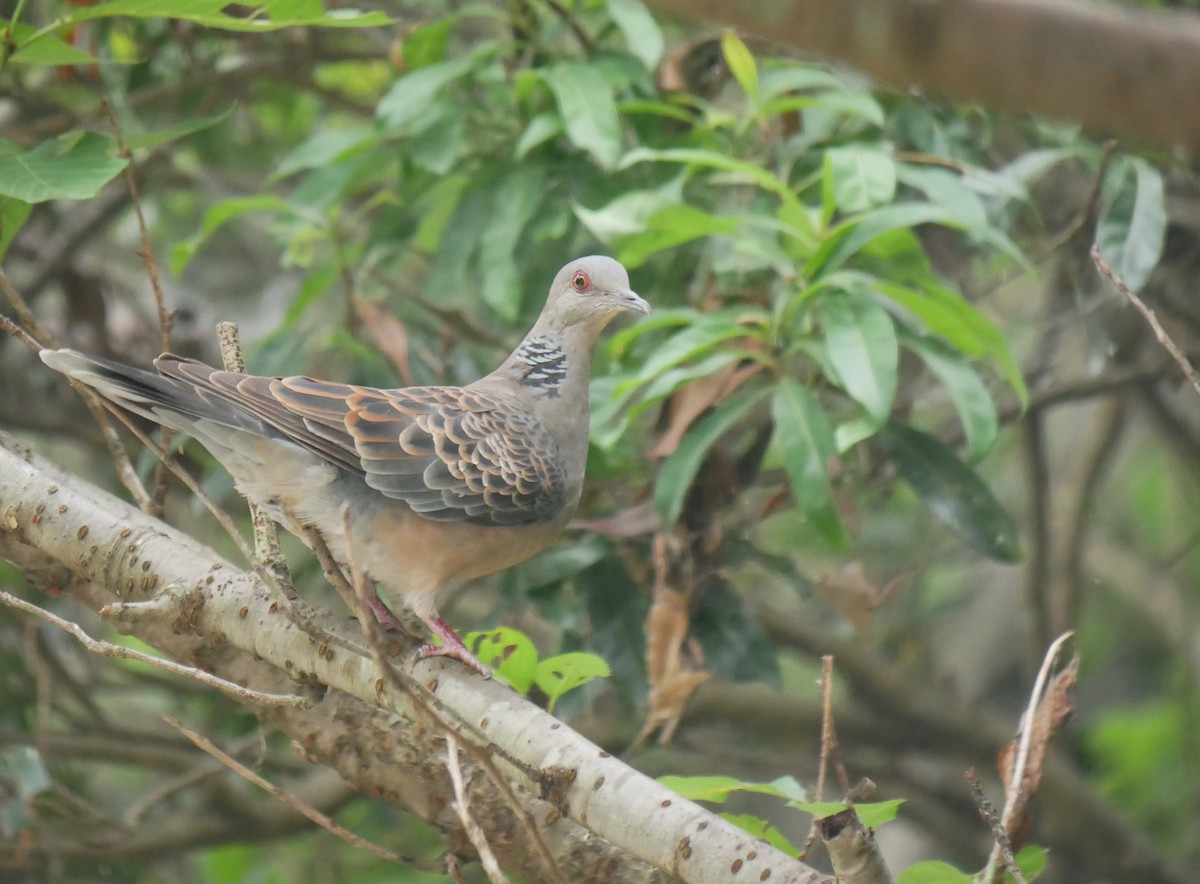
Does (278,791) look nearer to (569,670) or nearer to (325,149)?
(569,670)

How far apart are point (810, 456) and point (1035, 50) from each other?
2.28 metres

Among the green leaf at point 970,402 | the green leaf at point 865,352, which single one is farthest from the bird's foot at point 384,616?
the green leaf at point 970,402

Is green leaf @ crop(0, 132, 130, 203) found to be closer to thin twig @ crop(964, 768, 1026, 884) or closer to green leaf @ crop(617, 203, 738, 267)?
green leaf @ crop(617, 203, 738, 267)

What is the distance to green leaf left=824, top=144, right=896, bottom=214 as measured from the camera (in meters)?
3.02

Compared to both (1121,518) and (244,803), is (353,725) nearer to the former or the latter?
(244,803)

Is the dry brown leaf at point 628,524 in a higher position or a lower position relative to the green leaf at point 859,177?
lower

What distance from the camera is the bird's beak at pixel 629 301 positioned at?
9.77 feet

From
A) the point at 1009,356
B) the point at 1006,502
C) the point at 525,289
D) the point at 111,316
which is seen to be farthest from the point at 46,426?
the point at 1006,502

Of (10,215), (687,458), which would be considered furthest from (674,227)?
(10,215)

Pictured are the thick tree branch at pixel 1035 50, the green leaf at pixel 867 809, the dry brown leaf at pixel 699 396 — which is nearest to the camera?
the thick tree branch at pixel 1035 50

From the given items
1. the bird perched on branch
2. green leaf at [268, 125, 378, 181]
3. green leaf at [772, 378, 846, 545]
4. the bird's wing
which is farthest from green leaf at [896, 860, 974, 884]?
green leaf at [268, 125, 378, 181]

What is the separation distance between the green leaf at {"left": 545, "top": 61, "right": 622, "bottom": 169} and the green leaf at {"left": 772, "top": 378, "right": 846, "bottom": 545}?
2.38 ft

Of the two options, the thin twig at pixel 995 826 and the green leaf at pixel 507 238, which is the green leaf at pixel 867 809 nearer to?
the thin twig at pixel 995 826

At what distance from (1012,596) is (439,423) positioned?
4759 millimetres
